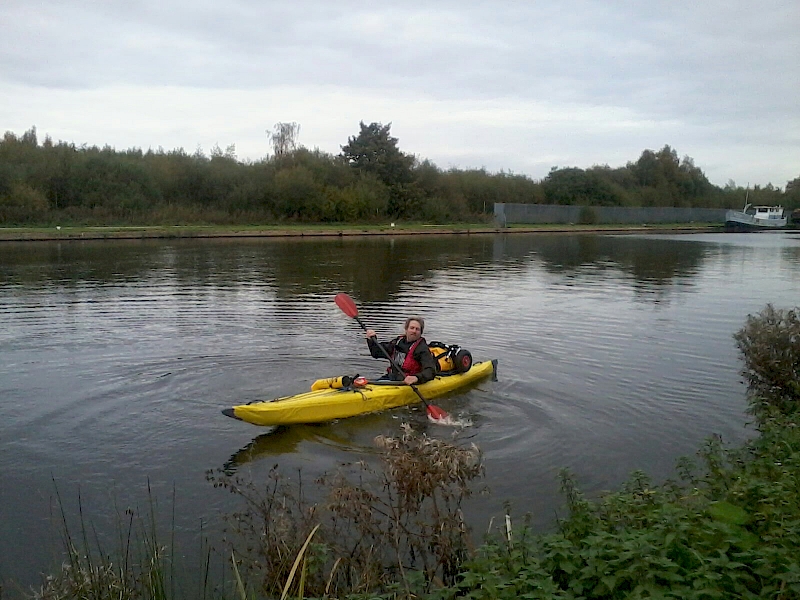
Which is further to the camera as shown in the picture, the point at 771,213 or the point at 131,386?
the point at 771,213

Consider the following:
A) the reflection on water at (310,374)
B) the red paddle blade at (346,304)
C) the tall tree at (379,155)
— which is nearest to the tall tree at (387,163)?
the tall tree at (379,155)

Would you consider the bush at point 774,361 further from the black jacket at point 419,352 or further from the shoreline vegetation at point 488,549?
the black jacket at point 419,352

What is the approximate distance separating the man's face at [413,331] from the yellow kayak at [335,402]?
65 centimetres

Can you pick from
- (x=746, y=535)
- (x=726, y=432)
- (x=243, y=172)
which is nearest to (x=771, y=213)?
(x=243, y=172)

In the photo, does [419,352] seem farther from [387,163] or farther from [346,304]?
[387,163]

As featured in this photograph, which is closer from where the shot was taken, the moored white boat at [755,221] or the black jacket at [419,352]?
the black jacket at [419,352]

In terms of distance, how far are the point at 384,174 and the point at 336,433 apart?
55.7m

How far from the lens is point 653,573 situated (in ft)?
12.1

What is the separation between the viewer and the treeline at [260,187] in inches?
1983

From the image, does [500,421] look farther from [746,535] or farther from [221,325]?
[221,325]

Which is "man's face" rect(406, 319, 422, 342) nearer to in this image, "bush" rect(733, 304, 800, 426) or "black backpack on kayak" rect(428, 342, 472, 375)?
"black backpack on kayak" rect(428, 342, 472, 375)

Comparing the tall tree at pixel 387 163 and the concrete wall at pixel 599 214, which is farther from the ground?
the tall tree at pixel 387 163

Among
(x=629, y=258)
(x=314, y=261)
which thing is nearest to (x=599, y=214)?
(x=629, y=258)

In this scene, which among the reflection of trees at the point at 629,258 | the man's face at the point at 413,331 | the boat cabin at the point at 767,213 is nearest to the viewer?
the man's face at the point at 413,331
